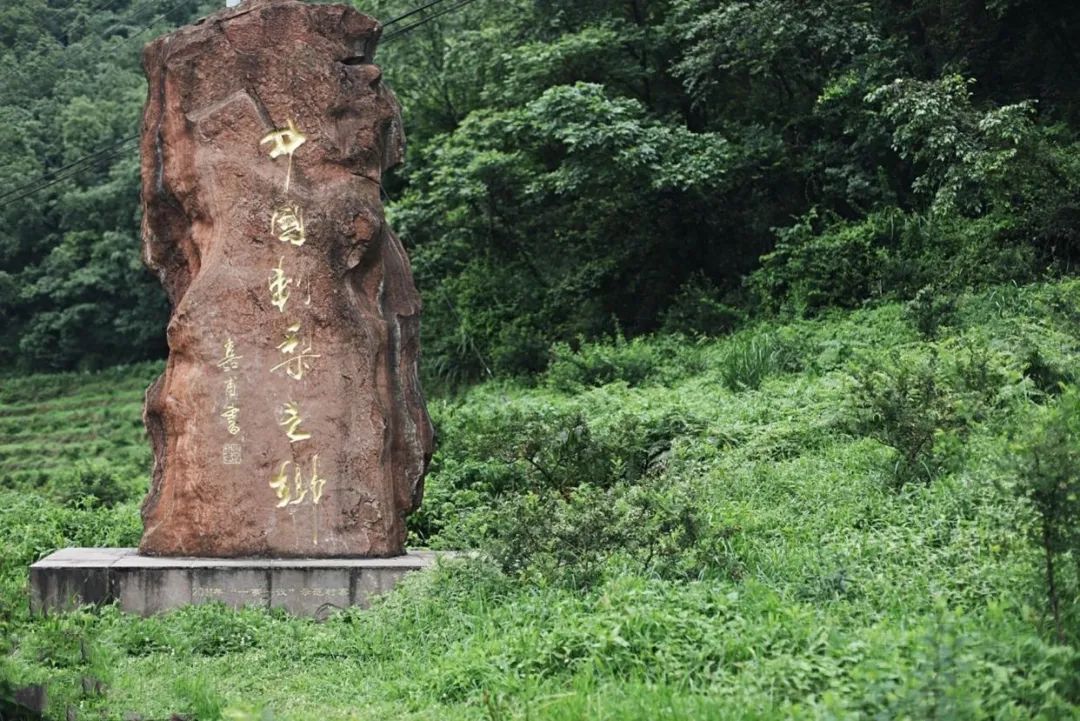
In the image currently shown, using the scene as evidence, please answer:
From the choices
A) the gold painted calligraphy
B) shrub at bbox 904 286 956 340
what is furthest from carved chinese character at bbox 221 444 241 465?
shrub at bbox 904 286 956 340

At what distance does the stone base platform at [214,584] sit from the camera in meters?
6.78

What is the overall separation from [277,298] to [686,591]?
3.27 meters

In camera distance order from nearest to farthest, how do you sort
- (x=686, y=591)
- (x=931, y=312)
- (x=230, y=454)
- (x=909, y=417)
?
(x=686, y=591), (x=909, y=417), (x=230, y=454), (x=931, y=312)

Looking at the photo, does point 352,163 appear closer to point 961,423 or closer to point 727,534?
point 727,534

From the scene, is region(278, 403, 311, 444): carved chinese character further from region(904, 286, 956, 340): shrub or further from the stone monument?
region(904, 286, 956, 340): shrub

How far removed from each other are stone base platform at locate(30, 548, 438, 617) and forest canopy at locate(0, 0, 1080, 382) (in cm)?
719

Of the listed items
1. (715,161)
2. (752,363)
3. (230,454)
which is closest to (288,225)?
(230,454)

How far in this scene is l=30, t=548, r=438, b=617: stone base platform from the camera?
678 cm

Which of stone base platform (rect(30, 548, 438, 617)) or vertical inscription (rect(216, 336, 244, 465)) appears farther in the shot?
vertical inscription (rect(216, 336, 244, 465))

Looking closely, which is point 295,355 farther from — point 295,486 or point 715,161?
Answer: point 715,161

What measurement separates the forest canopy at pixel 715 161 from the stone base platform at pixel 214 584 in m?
7.19

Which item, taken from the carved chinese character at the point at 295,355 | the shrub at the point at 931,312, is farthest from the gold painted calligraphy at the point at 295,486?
the shrub at the point at 931,312

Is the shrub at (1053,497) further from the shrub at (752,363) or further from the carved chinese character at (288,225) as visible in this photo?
the shrub at (752,363)

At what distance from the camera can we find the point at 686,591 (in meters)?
5.24
